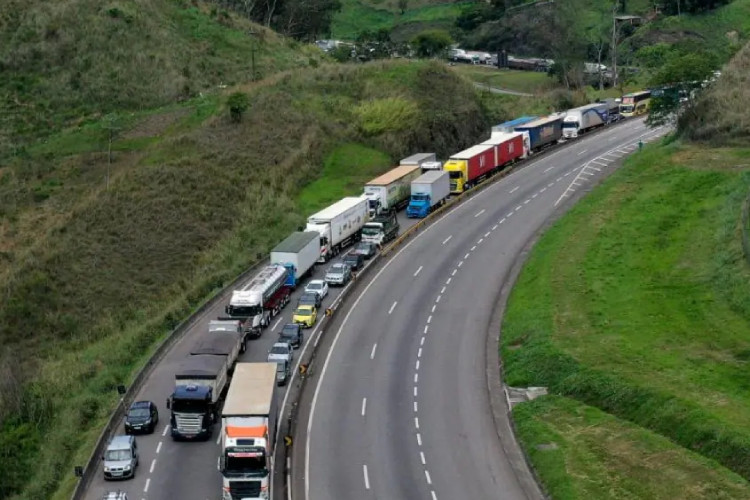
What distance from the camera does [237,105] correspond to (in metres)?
102

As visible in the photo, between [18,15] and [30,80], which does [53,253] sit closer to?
[30,80]

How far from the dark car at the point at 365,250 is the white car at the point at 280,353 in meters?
19.0

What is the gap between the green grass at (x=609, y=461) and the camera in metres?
39.5

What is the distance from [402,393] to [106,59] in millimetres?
81058

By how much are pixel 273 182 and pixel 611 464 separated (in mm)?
57261

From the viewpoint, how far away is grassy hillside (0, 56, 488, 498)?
5766cm

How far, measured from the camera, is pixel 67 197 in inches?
3654

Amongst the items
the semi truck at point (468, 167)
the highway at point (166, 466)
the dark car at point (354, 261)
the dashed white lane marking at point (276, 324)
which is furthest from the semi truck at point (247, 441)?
the semi truck at point (468, 167)

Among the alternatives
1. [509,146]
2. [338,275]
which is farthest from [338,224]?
[509,146]

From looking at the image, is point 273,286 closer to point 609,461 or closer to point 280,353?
point 280,353

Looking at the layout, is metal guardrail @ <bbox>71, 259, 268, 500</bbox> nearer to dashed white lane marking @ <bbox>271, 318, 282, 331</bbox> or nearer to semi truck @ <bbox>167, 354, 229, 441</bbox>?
semi truck @ <bbox>167, 354, 229, 441</bbox>

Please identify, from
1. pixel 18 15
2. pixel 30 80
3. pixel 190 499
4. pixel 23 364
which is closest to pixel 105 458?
pixel 190 499

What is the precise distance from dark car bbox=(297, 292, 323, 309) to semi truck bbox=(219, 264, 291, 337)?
153cm

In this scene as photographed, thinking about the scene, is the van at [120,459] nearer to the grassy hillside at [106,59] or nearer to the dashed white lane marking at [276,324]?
the dashed white lane marking at [276,324]
